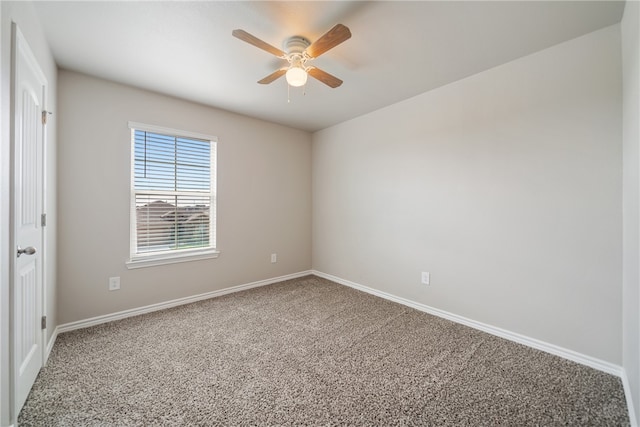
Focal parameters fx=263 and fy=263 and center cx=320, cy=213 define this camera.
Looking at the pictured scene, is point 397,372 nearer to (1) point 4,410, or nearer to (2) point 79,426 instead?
(2) point 79,426

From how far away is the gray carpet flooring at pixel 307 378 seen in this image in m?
1.49

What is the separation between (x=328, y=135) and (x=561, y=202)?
2.98m

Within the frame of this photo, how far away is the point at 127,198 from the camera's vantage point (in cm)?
275

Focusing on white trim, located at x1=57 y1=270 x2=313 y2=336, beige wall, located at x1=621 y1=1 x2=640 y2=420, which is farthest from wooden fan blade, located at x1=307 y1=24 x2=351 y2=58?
white trim, located at x1=57 y1=270 x2=313 y2=336

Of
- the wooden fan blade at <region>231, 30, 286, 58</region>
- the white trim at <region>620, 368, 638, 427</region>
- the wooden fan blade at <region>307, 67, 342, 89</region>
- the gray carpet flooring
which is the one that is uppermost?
the wooden fan blade at <region>307, 67, 342, 89</region>

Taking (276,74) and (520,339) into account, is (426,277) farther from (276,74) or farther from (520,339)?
(276,74)

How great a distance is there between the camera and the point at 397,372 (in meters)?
1.87

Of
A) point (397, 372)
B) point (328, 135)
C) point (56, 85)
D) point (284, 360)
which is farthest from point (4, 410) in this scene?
point (328, 135)

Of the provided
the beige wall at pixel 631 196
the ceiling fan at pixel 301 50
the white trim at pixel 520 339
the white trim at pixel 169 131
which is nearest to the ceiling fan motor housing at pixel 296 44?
the ceiling fan at pixel 301 50

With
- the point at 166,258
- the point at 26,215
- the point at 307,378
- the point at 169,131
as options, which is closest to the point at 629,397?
the point at 307,378

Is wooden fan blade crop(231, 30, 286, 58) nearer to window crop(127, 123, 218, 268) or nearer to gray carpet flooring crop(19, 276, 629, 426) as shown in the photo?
window crop(127, 123, 218, 268)

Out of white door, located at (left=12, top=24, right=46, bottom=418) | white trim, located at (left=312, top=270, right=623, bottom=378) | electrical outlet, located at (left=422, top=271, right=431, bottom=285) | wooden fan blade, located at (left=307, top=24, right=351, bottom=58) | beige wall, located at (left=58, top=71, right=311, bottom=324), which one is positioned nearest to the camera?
white door, located at (left=12, top=24, right=46, bottom=418)

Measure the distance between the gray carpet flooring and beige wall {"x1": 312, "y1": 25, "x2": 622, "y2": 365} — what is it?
39 centimetres

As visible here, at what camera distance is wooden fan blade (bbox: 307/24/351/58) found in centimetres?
157
